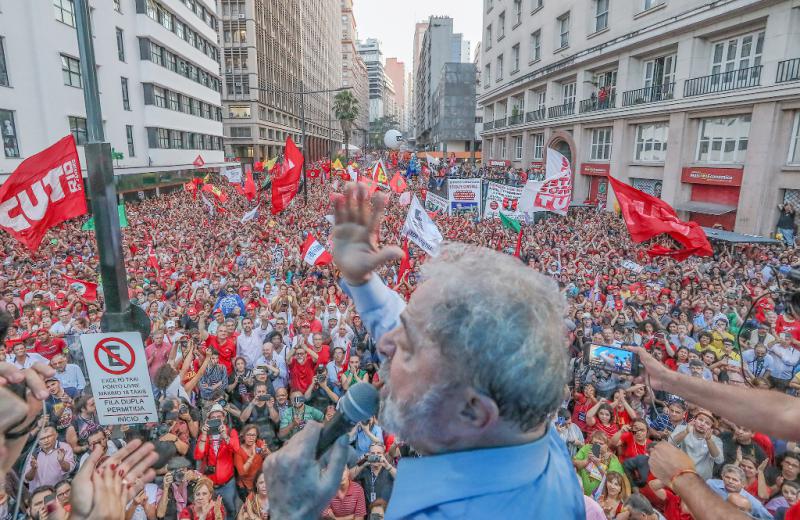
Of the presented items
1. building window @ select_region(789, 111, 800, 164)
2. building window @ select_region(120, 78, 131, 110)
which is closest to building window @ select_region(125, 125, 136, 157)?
building window @ select_region(120, 78, 131, 110)

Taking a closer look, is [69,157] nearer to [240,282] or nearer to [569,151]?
[240,282]

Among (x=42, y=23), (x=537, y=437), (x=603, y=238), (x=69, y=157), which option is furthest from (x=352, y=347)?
(x=42, y=23)

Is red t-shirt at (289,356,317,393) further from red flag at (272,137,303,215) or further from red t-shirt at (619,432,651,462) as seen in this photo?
red flag at (272,137,303,215)

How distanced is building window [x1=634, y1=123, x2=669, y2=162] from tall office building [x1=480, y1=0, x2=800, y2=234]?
7 centimetres

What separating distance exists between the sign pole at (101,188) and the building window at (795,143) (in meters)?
19.7

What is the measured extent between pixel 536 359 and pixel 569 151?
99.9 ft

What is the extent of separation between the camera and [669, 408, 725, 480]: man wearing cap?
17.1 ft

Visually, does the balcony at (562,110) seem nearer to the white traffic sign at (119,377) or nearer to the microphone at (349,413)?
the white traffic sign at (119,377)

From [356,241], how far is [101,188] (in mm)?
2865

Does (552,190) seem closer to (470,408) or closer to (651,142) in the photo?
(651,142)

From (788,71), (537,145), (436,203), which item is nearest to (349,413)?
(436,203)

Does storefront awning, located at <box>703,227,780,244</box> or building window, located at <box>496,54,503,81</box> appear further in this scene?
building window, located at <box>496,54,503,81</box>

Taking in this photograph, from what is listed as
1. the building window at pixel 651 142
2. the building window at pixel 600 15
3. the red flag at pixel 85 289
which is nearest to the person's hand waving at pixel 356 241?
the red flag at pixel 85 289

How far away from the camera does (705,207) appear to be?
19.4m
